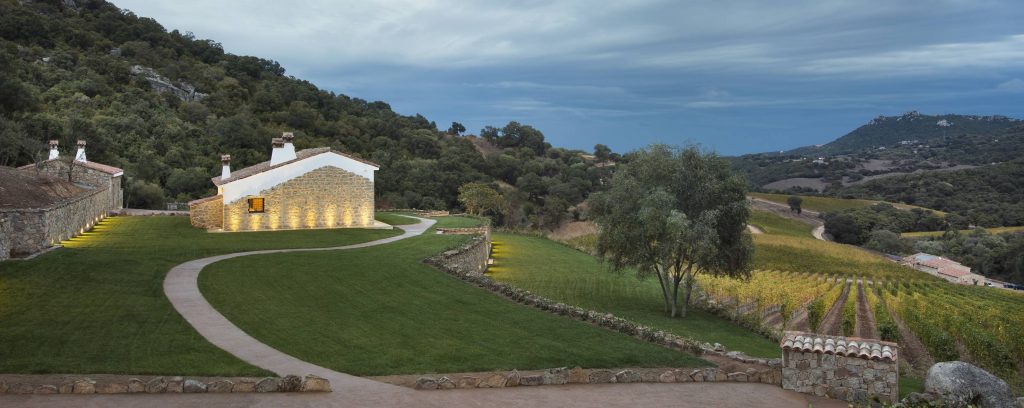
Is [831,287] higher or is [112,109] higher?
[112,109]

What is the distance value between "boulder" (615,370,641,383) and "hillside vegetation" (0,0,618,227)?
174ft

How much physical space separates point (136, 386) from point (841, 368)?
13.1 metres

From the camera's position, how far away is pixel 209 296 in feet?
61.2

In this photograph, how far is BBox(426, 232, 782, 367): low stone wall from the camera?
16359 millimetres

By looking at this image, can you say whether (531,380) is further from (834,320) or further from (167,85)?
(167,85)

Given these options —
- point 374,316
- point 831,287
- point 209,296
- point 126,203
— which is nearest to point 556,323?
point 374,316

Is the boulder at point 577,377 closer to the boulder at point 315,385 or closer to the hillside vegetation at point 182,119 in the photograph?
the boulder at point 315,385

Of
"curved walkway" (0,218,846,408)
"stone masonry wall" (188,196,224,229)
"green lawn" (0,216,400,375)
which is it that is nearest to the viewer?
"curved walkway" (0,218,846,408)

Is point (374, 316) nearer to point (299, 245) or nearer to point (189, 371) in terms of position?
point (189, 371)

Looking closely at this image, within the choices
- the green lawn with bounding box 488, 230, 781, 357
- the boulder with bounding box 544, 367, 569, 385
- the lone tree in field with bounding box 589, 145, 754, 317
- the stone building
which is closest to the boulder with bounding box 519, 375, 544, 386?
the boulder with bounding box 544, 367, 569, 385

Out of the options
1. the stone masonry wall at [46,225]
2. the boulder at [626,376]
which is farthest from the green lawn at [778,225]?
the boulder at [626,376]

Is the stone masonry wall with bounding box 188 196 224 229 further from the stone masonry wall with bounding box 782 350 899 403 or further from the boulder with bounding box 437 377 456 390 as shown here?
the stone masonry wall with bounding box 782 350 899 403

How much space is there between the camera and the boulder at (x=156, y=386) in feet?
36.9

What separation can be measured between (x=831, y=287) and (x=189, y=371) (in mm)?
47237
